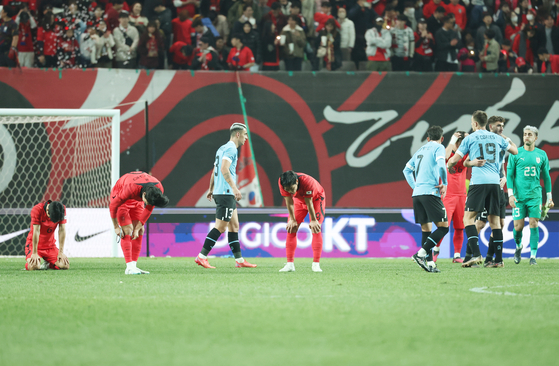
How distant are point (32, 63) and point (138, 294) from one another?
31.6 feet

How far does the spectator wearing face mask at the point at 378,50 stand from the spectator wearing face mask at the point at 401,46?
149mm

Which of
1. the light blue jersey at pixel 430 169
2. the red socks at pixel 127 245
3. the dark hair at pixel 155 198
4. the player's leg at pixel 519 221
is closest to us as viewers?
the dark hair at pixel 155 198

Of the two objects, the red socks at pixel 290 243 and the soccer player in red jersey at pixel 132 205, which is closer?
the soccer player in red jersey at pixel 132 205

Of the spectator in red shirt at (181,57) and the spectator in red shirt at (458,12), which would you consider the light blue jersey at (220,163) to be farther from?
the spectator in red shirt at (458,12)

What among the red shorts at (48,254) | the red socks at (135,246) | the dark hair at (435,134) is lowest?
the red shorts at (48,254)

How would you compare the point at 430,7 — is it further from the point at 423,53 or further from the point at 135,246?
the point at 135,246

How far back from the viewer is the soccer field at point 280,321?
2.97 metres

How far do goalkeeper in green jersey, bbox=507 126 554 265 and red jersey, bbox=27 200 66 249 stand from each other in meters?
6.29

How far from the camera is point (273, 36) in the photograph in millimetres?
13766

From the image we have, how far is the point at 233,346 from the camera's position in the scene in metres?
3.17

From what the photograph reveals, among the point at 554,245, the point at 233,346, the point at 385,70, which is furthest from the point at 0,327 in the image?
the point at 385,70

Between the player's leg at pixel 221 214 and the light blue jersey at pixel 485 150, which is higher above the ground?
the light blue jersey at pixel 485 150

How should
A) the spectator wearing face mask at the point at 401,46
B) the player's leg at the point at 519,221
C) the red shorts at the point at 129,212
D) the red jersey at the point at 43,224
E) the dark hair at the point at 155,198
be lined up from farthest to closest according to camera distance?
the spectator wearing face mask at the point at 401,46 < the player's leg at the point at 519,221 < the red jersey at the point at 43,224 < the red shorts at the point at 129,212 < the dark hair at the point at 155,198

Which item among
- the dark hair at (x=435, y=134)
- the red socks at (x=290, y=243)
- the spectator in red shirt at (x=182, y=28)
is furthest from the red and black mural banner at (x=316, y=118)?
the red socks at (x=290, y=243)
